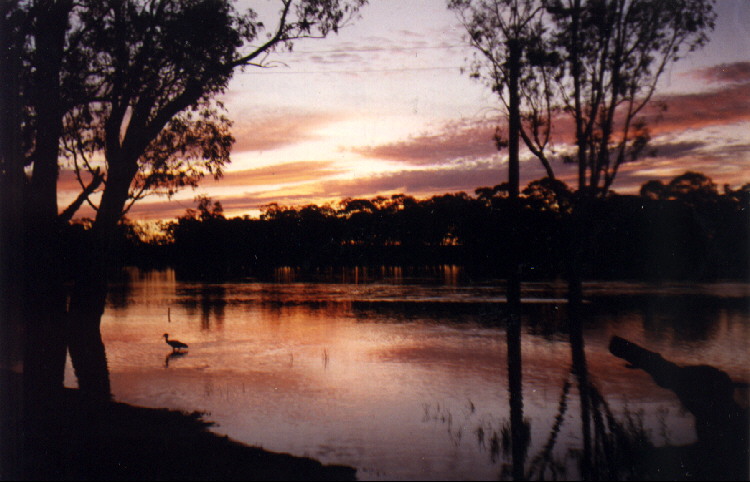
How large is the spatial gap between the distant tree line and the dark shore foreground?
1294cm

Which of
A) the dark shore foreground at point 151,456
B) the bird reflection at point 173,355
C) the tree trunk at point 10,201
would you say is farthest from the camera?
the bird reflection at point 173,355

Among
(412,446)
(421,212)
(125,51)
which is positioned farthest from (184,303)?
(421,212)

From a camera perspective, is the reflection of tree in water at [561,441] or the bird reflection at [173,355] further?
the bird reflection at [173,355]

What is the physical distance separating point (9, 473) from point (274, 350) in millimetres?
12678

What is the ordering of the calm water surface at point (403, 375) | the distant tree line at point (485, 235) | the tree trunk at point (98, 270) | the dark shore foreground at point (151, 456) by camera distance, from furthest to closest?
1. the distant tree line at point (485, 235)
2. the tree trunk at point (98, 270)
3. the calm water surface at point (403, 375)
4. the dark shore foreground at point (151, 456)

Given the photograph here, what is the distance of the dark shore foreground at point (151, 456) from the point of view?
26.5 ft

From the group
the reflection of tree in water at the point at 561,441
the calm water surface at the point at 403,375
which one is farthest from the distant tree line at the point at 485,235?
the reflection of tree in water at the point at 561,441

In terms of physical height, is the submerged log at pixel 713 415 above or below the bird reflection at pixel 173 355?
above

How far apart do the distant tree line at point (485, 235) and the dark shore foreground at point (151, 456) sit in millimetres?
12936

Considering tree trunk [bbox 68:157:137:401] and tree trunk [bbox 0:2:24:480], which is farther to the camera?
tree trunk [bbox 68:157:137:401]

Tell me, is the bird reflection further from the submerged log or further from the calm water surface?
the submerged log

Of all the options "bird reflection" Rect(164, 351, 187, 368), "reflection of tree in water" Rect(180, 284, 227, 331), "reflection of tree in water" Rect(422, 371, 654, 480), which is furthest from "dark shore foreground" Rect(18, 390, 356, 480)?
"reflection of tree in water" Rect(180, 284, 227, 331)

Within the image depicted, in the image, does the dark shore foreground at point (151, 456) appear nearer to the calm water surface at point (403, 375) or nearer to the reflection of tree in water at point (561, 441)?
the calm water surface at point (403, 375)

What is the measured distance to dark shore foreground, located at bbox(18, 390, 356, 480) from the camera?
26.5 feet
